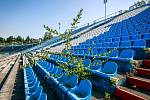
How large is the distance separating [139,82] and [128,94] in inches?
26.1

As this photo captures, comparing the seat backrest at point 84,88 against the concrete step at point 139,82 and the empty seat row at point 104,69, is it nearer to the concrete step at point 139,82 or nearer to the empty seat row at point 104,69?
the empty seat row at point 104,69

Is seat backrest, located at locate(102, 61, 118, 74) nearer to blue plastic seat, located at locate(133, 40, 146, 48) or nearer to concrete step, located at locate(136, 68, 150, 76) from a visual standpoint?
concrete step, located at locate(136, 68, 150, 76)

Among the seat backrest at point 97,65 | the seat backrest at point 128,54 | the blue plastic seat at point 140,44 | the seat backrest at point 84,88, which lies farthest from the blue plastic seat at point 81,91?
the blue plastic seat at point 140,44

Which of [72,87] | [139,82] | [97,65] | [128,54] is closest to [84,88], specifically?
[72,87]

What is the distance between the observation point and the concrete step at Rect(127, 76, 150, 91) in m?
5.54

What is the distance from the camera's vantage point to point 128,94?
5289 mm

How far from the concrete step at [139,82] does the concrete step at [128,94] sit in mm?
303

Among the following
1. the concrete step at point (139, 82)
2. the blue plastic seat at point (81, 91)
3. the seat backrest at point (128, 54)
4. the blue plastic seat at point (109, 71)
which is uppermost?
the seat backrest at point (128, 54)

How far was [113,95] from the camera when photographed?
5.82 metres

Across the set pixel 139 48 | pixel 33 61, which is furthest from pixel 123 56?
pixel 33 61

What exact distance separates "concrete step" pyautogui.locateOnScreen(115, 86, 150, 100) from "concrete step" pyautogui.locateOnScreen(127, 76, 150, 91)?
0.99 feet

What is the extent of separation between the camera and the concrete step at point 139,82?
5540 millimetres

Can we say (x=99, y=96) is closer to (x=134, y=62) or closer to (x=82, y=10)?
(x=134, y=62)

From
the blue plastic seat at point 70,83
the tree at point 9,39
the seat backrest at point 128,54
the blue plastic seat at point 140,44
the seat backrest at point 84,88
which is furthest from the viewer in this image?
the tree at point 9,39
